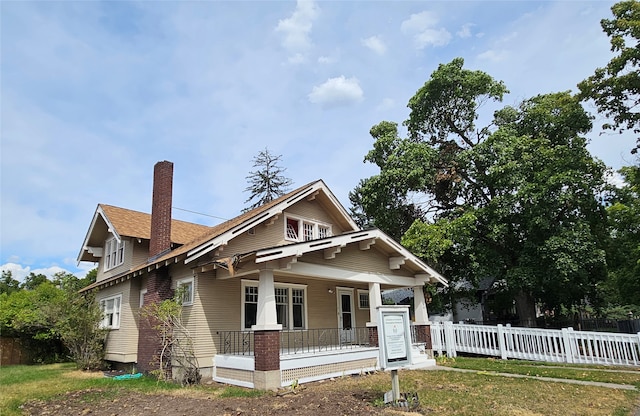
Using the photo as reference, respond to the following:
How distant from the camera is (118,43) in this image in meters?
11.9

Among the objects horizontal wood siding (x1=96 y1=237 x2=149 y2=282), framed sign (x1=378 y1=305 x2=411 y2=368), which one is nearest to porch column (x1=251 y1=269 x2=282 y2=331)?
framed sign (x1=378 y1=305 x2=411 y2=368)

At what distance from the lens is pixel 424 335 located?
15.5 metres

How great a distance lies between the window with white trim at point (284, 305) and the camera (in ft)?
43.5

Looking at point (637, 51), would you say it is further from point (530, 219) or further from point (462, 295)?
point (462, 295)

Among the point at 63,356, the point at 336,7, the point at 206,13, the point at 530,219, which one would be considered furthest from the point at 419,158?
the point at 63,356

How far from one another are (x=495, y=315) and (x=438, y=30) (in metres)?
23.1

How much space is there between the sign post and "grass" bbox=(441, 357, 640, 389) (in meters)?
6.01

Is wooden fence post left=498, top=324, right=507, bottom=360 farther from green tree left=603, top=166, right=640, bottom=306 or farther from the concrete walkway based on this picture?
green tree left=603, top=166, right=640, bottom=306

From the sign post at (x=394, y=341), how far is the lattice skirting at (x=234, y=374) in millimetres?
4022

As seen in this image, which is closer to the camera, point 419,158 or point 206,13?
point 206,13

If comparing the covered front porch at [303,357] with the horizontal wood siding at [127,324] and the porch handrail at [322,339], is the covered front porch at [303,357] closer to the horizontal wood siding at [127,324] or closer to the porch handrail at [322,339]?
A: the porch handrail at [322,339]

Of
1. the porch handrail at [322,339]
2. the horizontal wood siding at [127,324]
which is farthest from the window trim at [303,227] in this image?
the horizontal wood siding at [127,324]

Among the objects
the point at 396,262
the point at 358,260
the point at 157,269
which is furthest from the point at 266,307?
the point at 396,262

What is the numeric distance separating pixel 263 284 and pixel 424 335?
24.8 ft
